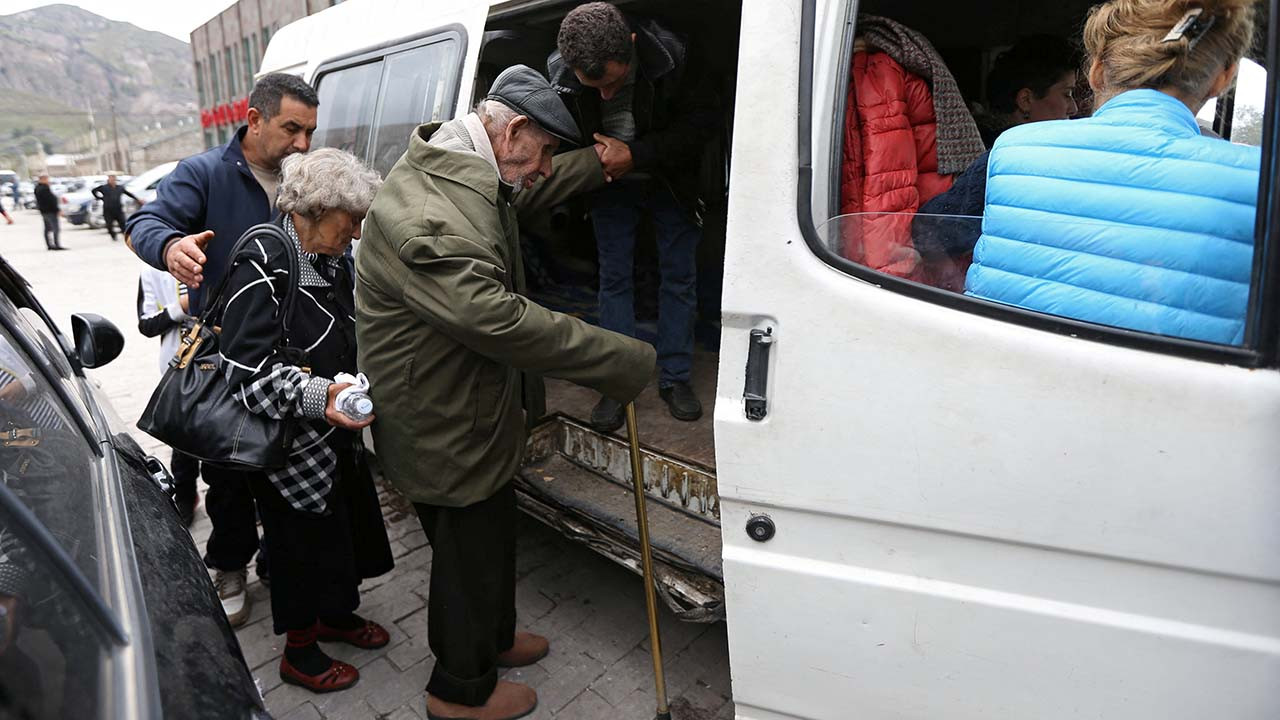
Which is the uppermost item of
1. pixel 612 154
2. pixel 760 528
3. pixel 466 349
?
pixel 612 154

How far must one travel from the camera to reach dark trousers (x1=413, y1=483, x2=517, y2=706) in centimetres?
217

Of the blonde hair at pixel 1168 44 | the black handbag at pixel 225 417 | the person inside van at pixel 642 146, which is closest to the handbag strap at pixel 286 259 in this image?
the black handbag at pixel 225 417

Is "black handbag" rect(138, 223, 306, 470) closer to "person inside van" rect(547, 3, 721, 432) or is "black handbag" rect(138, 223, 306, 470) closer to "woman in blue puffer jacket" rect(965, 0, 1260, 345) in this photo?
"person inside van" rect(547, 3, 721, 432)

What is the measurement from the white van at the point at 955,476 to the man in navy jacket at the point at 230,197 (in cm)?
199

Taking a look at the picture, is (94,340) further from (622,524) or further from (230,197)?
(622,524)

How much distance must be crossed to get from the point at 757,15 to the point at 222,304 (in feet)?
5.68

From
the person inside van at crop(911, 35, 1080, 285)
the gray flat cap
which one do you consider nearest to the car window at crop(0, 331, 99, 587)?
the gray flat cap

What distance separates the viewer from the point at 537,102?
1983 millimetres

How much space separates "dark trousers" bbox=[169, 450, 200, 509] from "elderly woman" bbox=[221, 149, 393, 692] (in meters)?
1.28

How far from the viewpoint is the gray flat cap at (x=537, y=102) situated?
Result: 1983 millimetres

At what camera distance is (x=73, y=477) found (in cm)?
148

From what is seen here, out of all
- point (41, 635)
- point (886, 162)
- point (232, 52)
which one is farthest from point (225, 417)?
point (232, 52)

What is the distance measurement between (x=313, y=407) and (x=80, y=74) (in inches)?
7828

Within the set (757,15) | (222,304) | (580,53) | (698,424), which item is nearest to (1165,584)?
(757,15)
